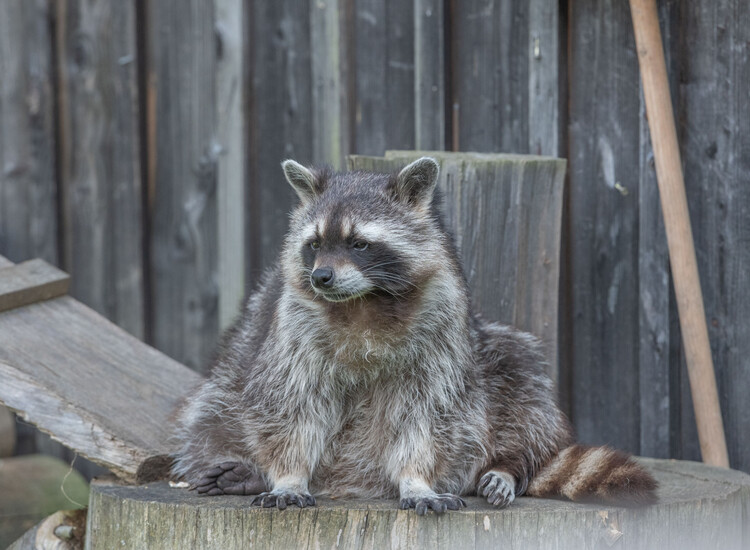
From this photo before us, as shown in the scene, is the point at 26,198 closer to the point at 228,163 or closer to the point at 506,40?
the point at 228,163

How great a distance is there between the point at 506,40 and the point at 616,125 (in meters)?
0.64

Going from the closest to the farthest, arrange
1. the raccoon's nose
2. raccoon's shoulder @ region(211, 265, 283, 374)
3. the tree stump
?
1. the tree stump
2. the raccoon's nose
3. raccoon's shoulder @ region(211, 265, 283, 374)

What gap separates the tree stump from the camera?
10.1ft

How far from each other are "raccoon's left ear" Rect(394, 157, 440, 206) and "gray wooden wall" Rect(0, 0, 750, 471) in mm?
1197

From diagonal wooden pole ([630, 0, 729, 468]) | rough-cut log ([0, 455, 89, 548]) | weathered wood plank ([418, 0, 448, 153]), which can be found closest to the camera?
diagonal wooden pole ([630, 0, 729, 468])

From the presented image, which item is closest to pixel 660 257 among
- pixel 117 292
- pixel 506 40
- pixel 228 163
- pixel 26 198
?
pixel 506 40

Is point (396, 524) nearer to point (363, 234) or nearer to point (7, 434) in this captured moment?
point (363, 234)

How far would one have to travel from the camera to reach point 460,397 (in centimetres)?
352

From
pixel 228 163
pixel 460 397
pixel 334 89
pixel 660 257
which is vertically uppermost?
pixel 334 89

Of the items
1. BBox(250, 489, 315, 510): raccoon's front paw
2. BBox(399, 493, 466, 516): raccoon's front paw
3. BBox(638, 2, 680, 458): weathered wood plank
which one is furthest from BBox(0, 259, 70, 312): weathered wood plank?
BBox(638, 2, 680, 458): weathered wood plank

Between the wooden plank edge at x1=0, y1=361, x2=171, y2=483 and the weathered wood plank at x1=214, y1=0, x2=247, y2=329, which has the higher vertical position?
the weathered wood plank at x1=214, y1=0, x2=247, y2=329

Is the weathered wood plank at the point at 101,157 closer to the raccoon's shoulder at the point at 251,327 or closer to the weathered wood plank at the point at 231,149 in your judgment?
the weathered wood plank at the point at 231,149

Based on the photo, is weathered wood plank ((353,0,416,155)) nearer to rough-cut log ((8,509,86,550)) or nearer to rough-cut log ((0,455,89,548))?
rough-cut log ((8,509,86,550))

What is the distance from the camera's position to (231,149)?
5.35 m
